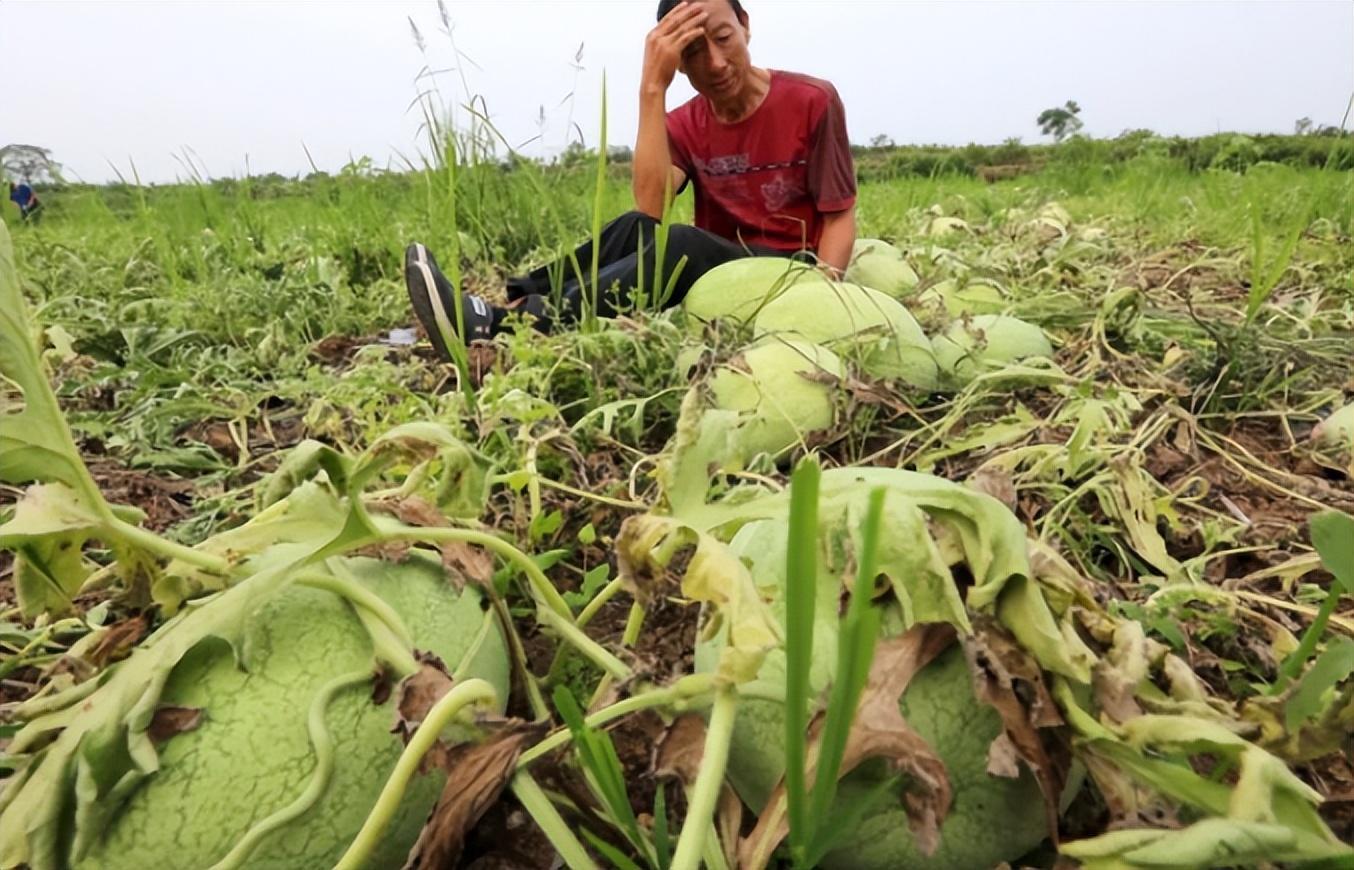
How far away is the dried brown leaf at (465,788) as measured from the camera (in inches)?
29.1

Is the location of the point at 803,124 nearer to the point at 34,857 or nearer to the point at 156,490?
the point at 156,490

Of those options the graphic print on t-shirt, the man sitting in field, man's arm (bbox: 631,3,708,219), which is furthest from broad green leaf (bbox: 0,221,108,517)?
the graphic print on t-shirt

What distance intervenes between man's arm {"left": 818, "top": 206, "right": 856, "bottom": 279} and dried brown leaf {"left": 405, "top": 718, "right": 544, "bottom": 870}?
2.83 m

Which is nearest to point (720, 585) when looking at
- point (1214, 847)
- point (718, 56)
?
point (1214, 847)

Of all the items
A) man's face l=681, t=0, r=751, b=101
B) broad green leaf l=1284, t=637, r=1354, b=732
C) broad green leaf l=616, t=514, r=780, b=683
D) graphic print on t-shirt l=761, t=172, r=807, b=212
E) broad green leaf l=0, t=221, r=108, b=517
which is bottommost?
graphic print on t-shirt l=761, t=172, r=807, b=212

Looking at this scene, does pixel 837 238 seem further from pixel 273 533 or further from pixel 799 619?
pixel 799 619

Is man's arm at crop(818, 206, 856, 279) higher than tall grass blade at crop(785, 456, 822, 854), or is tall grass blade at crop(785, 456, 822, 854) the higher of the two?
tall grass blade at crop(785, 456, 822, 854)

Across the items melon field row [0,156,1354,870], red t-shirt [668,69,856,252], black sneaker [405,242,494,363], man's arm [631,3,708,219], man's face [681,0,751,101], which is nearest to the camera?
melon field row [0,156,1354,870]

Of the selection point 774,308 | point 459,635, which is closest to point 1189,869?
point 459,635

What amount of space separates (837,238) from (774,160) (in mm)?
549

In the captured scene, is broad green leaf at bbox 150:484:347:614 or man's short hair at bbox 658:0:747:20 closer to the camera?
broad green leaf at bbox 150:484:347:614

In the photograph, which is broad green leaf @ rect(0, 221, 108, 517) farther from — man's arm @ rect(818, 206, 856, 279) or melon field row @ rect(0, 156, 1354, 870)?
man's arm @ rect(818, 206, 856, 279)

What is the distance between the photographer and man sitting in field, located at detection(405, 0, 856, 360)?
9.95 ft

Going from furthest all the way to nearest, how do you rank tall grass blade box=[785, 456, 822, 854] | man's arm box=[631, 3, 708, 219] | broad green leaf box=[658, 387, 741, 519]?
man's arm box=[631, 3, 708, 219] → broad green leaf box=[658, 387, 741, 519] → tall grass blade box=[785, 456, 822, 854]
